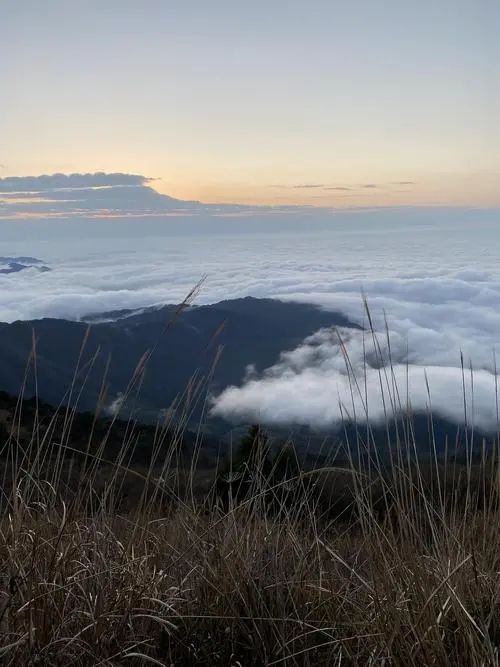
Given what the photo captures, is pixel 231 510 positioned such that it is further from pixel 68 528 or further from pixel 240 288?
pixel 240 288

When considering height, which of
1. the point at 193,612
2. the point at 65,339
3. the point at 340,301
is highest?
the point at 193,612

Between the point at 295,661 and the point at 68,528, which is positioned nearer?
the point at 295,661

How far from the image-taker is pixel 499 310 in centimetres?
5312

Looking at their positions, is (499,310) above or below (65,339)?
above

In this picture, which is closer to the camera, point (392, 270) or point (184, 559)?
point (184, 559)

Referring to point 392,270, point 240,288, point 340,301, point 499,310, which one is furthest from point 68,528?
Answer: point 392,270

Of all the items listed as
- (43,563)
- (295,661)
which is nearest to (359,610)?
(295,661)

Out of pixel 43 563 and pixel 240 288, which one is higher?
pixel 43 563

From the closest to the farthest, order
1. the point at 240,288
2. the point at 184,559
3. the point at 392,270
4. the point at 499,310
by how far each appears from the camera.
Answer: the point at 184,559 → the point at 499,310 → the point at 240,288 → the point at 392,270

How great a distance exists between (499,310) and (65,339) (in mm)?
59873

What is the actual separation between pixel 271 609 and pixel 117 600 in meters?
0.42

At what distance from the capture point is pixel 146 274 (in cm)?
9250

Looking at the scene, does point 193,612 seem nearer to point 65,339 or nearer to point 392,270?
point 65,339

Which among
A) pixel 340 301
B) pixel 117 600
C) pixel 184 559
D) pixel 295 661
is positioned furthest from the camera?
pixel 340 301
